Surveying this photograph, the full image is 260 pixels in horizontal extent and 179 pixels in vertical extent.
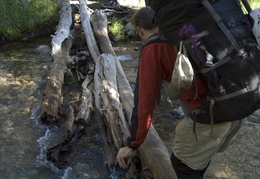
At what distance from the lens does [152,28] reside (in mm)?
2506

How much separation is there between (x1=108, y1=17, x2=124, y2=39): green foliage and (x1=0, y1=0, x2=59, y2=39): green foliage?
2.49 m

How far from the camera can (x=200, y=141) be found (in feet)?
7.70

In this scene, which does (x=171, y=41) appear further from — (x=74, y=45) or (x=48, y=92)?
(x=74, y=45)

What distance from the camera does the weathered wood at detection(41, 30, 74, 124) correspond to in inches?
221

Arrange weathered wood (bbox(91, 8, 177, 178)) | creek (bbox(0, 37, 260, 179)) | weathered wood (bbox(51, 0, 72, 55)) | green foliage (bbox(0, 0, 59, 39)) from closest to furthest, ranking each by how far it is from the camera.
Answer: weathered wood (bbox(91, 8, 177, 178))
creek (bbox(0, 37, 260, 179))
weathered wood (bbox(51, 0, 72, 55))
green foliage (bbox(0, 0, 59, 39))

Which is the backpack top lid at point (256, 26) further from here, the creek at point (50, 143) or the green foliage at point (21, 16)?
the green foliage at point (21, 16)

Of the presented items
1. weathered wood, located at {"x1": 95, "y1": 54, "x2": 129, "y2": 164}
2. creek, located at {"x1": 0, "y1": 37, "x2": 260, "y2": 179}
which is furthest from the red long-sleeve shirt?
creek, located at {"x1": 0, "y1": 37, "x2": 260, "y2": 179}

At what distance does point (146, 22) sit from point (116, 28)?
8639 mm

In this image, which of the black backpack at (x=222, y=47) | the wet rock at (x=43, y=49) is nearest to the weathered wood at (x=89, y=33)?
the wet rock at (x=43, y=49)

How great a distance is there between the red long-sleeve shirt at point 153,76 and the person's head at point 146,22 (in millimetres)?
277

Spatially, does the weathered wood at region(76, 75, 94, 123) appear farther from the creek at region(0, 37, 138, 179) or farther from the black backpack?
the black backpack

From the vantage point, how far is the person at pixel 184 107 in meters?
2.26

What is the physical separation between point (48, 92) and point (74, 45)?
3719mm

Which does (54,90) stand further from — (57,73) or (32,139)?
(32,139)
